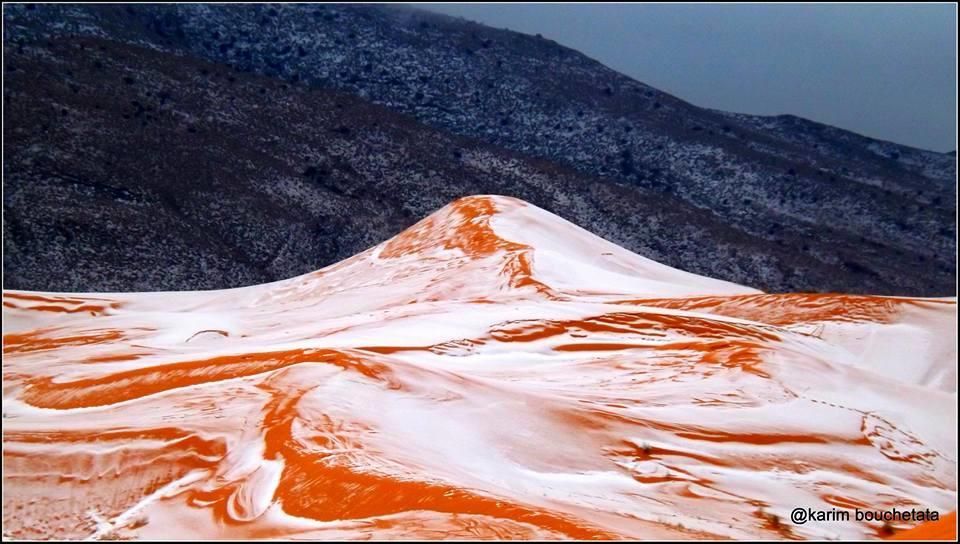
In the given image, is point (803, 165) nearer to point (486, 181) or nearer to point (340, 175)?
point (486, 181)

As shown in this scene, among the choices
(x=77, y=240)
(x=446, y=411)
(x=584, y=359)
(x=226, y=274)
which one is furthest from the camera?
(x=226, y=274)

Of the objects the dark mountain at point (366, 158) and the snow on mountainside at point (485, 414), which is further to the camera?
the dark mountain at point (366, 158)

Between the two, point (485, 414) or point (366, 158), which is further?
point (366, 158)

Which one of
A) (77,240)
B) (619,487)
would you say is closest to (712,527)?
(619,487)

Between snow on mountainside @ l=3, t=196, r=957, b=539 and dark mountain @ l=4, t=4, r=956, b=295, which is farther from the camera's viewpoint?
dark mountain @ l=4, t=4, r=956, b=295
